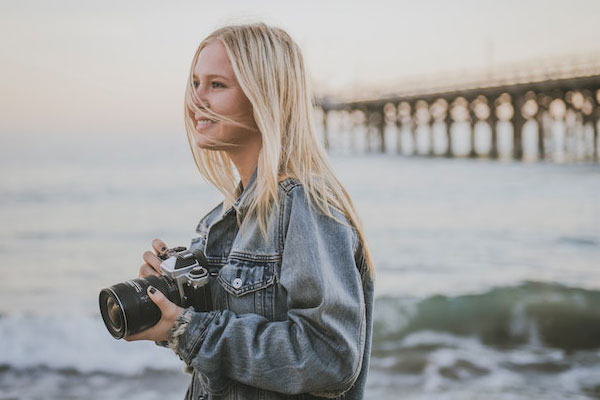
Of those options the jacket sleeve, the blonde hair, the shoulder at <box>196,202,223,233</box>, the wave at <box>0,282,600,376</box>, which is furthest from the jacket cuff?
the wave at <box>0,282,600,376</box>

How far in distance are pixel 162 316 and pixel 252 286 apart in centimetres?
20

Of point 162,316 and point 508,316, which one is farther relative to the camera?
point 508,316

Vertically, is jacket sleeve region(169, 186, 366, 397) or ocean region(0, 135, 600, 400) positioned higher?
jacket sleeve region(169, 186, 366, 397)

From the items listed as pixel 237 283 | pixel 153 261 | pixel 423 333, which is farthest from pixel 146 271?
pixel 423 333

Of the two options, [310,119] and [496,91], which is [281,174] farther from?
[496,91]

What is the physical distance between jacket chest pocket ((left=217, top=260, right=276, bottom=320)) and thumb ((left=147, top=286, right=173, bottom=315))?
0.12 metres

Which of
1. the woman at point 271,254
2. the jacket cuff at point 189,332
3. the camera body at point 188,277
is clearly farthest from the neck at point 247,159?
the jacket cuff at point 189,332

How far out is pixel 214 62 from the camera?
1343 millimetres

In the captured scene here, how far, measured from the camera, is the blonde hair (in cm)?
125

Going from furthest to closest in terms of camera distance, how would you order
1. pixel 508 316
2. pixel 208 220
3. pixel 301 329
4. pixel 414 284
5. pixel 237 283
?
pixel 414 284 < pixel 508 316 < pixel 208 220 < pixel 237 283 < pixel 301 329

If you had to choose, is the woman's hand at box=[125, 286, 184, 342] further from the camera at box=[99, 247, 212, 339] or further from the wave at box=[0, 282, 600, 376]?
the wave at box=[0, 282, 600, 376]

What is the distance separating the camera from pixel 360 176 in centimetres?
2680

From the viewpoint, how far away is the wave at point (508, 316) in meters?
5.80

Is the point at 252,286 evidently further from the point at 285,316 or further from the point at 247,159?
the point at 247,159
